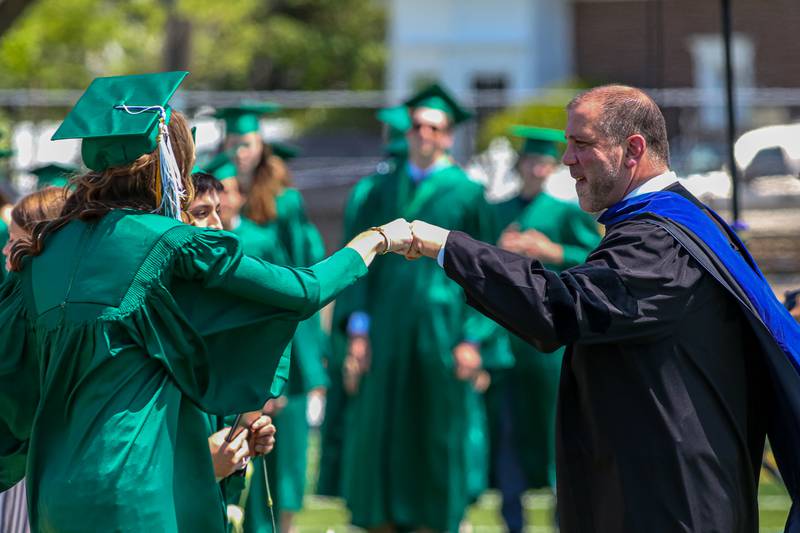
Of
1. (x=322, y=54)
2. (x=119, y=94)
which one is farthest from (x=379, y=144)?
(x=119, y=94)

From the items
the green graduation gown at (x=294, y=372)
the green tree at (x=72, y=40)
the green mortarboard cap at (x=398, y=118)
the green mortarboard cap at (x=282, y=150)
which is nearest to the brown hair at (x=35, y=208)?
the green graduation gown at (x=294, y=372)

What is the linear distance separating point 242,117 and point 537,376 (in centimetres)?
247

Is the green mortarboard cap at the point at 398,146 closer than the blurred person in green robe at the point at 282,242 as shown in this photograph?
No

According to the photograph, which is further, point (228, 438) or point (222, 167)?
point (222, 167)

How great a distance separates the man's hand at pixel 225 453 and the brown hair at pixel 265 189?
351cm

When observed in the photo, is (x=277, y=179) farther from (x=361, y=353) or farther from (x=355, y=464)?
(x=355, y=464)

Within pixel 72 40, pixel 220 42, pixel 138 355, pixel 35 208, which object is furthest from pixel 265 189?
pixel 220 42

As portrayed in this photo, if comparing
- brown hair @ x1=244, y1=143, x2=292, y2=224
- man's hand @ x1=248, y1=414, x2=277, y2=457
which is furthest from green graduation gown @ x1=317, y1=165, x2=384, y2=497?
man's hand @ x1=248, y1=414, x2=277, y2=457

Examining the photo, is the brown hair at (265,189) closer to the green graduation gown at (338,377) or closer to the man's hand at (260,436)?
the green graduation gown at (338,377)

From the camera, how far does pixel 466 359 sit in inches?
315

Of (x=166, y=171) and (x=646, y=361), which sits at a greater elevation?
(x=166, y=171)

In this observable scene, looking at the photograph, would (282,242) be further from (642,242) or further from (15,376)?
(642,242)

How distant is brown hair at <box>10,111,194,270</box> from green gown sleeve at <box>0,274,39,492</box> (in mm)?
130

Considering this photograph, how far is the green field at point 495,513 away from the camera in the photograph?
30.0 ft
